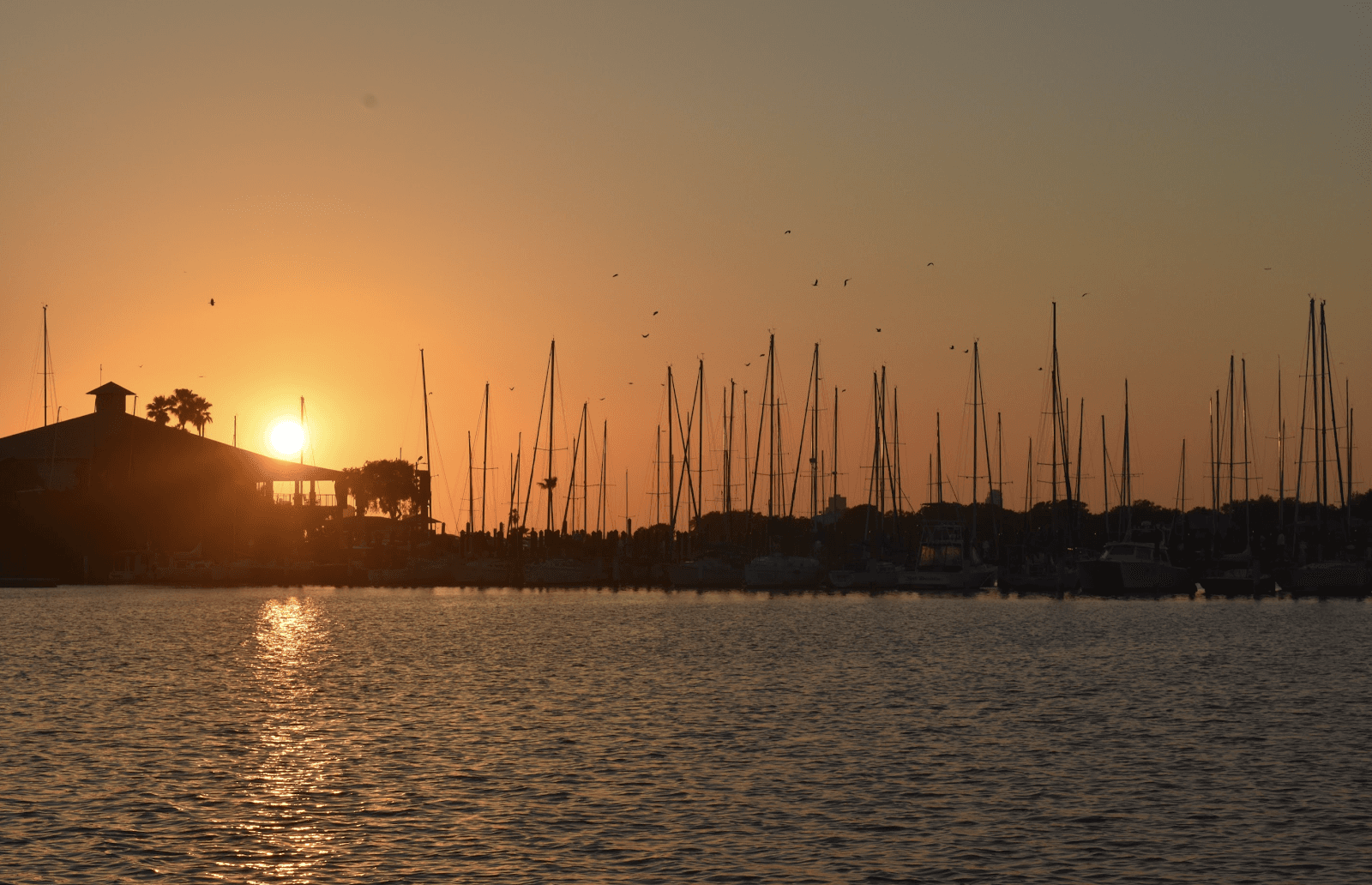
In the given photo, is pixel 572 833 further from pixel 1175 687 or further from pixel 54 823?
A: pixel 1175 687

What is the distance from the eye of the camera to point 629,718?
1489 inches

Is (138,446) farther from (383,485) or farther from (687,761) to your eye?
(687,761)

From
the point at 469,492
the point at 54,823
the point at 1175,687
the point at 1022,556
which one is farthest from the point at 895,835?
the point at 469,492

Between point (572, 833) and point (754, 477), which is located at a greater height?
point (754, 477)

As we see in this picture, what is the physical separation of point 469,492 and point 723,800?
102m

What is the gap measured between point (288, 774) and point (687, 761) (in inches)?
Result: 321

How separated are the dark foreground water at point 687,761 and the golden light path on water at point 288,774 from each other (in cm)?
11

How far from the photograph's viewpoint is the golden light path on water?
2142 cm

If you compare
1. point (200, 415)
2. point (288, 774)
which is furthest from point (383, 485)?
point (288, 774)

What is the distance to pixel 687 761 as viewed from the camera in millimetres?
30438

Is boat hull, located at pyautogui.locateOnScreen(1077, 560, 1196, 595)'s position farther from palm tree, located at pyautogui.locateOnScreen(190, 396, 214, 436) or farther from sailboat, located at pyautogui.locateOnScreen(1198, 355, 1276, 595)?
palm tree, located at pyautogui.locateOnScreen(190, 396, 214, 436)

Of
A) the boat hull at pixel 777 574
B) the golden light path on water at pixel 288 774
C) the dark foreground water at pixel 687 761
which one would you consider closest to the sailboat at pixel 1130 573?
the boat hull at pixel 777 574

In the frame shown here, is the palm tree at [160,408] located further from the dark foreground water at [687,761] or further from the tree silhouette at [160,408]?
the dark foreground water at [687,761]

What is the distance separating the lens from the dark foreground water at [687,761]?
70.4 feet
